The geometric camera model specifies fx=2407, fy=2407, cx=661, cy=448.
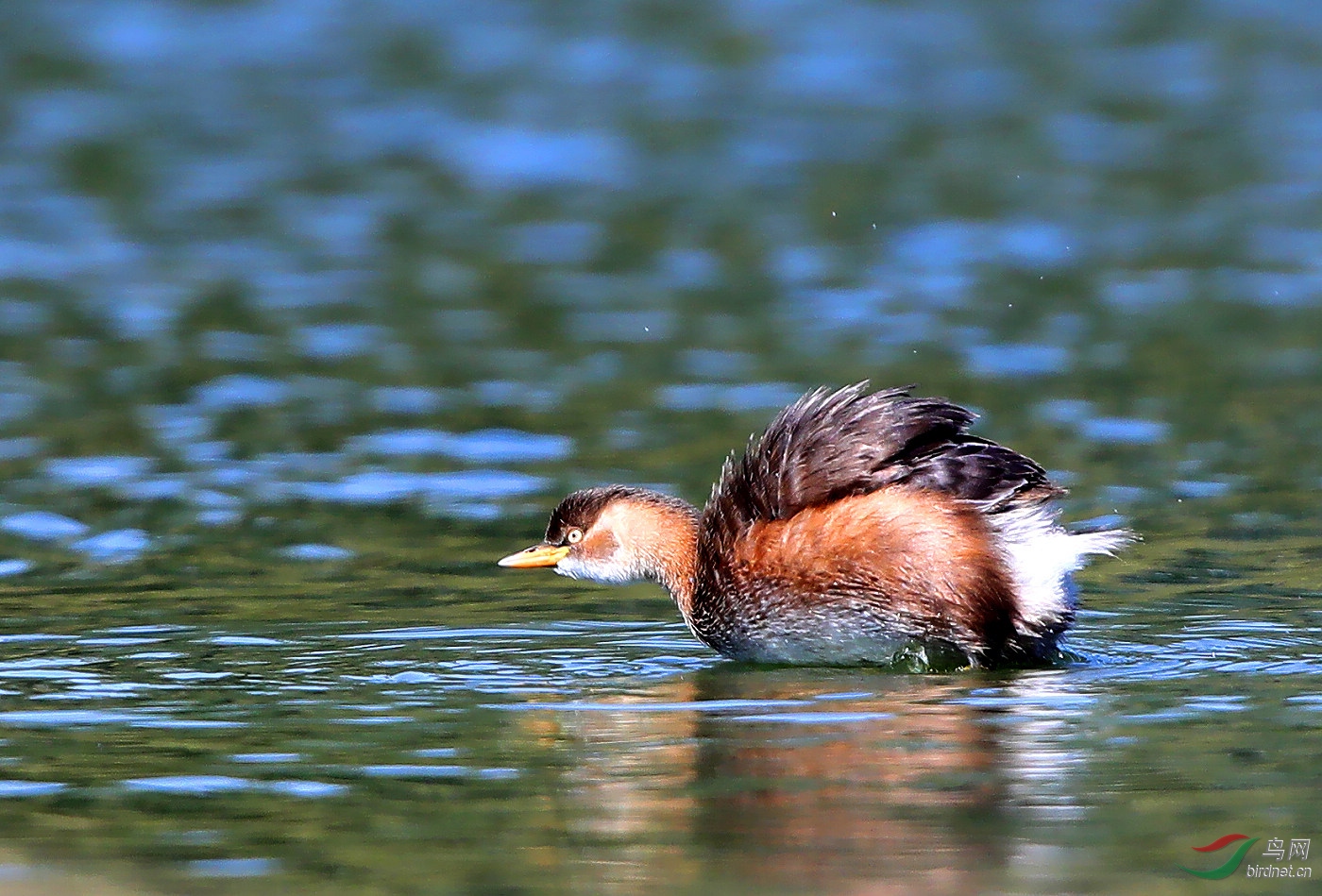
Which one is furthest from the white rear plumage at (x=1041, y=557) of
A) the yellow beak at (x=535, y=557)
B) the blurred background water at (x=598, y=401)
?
→ the yellow beak at (x=535, y=557)

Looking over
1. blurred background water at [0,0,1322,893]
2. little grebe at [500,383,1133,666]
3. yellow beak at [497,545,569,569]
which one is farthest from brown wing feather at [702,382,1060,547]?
yellow beak at [497,545,569,569]

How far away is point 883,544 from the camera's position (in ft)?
28.9

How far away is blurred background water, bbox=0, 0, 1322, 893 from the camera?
688cm

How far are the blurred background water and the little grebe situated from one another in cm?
23

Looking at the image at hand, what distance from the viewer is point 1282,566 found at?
10047 mm

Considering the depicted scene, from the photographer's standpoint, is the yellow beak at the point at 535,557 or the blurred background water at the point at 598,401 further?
the yellow beak at the point at 535,557

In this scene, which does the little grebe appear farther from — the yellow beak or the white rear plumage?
the yellow beak

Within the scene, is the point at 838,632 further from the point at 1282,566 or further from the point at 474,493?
the point at 474,493

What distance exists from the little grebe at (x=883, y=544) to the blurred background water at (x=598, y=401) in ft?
0.76

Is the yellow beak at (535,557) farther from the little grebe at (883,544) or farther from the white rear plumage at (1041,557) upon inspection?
the white rear plumage at (1041,557)

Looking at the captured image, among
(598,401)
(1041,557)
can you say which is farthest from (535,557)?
(598,401)

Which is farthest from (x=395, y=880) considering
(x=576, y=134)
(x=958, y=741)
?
(x=576, y=134)

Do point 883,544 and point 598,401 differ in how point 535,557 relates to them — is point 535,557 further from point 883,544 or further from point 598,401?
point 598,401

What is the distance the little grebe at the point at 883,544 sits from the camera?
8727 mm
